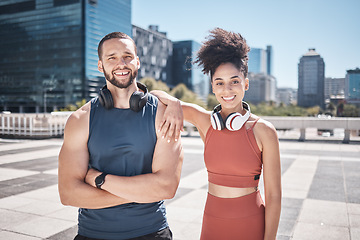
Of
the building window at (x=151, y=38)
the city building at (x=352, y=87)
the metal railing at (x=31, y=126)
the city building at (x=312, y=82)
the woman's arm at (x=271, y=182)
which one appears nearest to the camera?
the woman's arm at (x=271, y=182)

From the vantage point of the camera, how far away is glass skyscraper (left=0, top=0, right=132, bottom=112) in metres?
82.9

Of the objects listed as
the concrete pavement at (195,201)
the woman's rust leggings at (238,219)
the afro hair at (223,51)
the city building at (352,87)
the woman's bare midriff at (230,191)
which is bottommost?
the concrete pavement at (195,201)

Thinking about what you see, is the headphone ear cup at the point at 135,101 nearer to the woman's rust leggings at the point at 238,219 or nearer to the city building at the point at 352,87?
the woman's rust leggings at the point at 238,219

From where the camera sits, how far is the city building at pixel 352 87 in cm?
8062

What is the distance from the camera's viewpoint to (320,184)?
6992 millimetres

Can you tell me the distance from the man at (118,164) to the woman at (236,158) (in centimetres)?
30

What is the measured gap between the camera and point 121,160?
1.99 m

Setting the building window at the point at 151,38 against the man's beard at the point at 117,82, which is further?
the building window at the point at 151,38

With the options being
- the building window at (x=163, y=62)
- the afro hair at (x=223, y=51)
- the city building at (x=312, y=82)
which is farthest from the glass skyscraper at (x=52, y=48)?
the afro hair at (x=223, y=51)

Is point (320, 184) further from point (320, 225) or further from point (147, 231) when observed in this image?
point (147, 231)

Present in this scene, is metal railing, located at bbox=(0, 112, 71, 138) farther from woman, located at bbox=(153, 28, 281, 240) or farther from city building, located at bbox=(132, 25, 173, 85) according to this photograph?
city building, located at bbox=(132, 25, 173, 85)

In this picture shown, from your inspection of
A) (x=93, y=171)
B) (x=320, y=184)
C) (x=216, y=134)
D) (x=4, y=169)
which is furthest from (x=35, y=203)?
(x=320, y=184)

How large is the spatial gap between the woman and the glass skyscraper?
80.6 metres

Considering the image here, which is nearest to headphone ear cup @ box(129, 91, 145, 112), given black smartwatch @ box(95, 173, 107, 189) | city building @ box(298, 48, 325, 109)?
black smartwatch @ box(95, 173, 107, 189)
